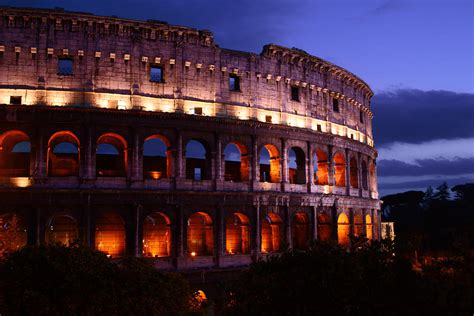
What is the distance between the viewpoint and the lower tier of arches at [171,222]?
26875 mm

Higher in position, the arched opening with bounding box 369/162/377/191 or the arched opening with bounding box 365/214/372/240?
the arched opening with bounding box 369/162/377/191

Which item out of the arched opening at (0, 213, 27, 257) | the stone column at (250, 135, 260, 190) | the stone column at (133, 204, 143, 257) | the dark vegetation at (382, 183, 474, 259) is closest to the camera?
the arched opening at (0, 213, 27, 257)

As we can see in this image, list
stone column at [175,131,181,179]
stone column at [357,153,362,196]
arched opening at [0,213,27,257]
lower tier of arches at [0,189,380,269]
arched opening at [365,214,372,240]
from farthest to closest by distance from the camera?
arched opening at [365,214,372,240] < stone column at [357,153,362,196] < stone column at [175,131,181,179] < lower tier of arches at [0,189,380,269] < arched opening at [0,213,27,257]

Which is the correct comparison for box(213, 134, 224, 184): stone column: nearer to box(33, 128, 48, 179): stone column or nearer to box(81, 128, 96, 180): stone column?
box(81, 128, 96, 180): stone column

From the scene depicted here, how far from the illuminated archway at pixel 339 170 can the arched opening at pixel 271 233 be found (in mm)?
6579

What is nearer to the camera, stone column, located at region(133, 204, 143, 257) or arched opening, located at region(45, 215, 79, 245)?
stone column, located at region(133, 204, 143, 257)

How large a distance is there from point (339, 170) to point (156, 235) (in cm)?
1495

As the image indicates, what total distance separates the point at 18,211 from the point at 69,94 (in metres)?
6.68

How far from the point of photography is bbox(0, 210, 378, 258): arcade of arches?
1079 inches

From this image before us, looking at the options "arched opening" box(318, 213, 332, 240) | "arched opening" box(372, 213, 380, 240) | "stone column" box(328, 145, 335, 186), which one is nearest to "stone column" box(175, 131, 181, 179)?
"stone column" box(328, 145, 335, 186)

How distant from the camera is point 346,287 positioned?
47.0 ft

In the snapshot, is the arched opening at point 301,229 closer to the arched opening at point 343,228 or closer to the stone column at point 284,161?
the stone column at point 284,161

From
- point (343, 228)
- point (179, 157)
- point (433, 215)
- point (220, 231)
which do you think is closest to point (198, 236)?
point (220, 231)

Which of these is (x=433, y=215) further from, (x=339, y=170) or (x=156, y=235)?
(x=156, y=235)
